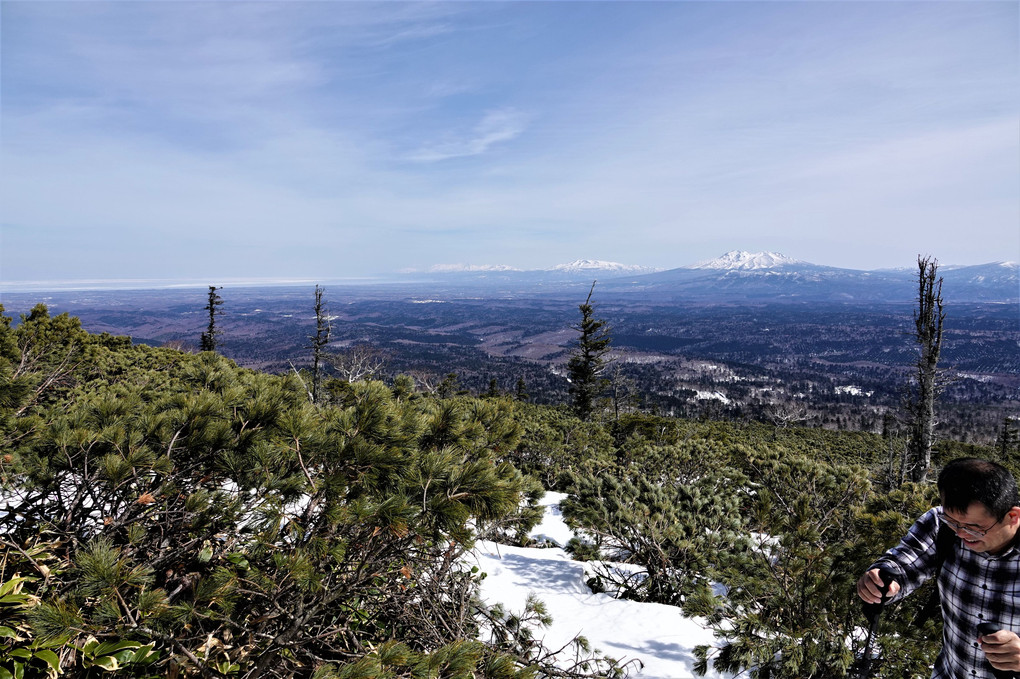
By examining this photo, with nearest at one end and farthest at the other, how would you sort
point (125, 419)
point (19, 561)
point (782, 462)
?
A: point (19, 561), point (125, 419), point (782, 462)

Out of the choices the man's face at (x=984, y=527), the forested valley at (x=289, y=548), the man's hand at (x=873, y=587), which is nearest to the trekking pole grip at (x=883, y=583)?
the man's hand at (x=873, y=587)

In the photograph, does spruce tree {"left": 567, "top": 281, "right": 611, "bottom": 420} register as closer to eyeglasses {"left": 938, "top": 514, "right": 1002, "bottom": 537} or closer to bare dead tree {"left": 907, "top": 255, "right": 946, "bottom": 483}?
bare dead tree {"left": 907, "top": 255, "right": 946, "bottom": 483}

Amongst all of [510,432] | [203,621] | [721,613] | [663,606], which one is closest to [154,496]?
[203,621]

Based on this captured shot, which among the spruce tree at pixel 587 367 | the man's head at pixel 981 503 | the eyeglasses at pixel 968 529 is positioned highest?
the man's head at pixel 981 503

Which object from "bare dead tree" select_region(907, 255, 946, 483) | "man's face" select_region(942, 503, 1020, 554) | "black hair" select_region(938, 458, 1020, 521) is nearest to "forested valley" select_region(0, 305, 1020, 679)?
"man's face" select_region(942, 503, 1020, 554)

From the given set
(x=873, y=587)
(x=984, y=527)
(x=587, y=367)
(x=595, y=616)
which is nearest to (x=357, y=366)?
(x=595, y=616)

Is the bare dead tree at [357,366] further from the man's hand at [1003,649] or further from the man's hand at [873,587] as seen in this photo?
Answer: the man's hand at [1003,649]

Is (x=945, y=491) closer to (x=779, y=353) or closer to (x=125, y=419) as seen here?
(x=125, y=419)

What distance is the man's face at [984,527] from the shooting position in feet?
5.78

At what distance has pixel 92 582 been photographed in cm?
157

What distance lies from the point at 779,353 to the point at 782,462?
223 m

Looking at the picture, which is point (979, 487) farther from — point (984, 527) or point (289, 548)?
point (289, 548)

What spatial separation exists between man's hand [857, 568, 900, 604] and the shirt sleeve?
36 millimetres

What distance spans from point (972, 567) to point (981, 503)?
1.31 feet
